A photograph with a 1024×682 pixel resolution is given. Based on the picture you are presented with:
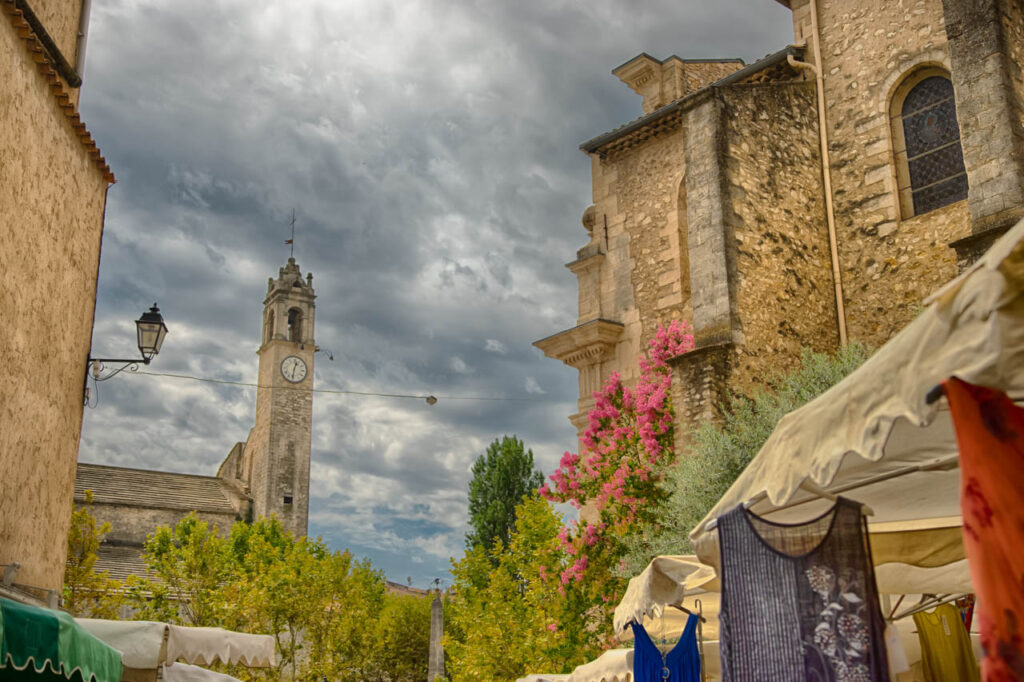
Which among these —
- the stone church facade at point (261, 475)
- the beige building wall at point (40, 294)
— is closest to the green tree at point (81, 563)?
the beige building wall at point (40, 294)

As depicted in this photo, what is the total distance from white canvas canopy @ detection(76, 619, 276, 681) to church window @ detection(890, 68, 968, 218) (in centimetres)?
1056

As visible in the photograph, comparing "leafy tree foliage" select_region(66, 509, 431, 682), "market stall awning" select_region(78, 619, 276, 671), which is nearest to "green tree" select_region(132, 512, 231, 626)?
"leafy tree foliage" select_region(66, 509, 431, 682)

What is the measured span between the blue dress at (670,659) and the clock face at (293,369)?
43.1m

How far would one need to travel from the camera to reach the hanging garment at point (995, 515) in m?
2.45

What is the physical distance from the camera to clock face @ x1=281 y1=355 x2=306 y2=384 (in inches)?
1901

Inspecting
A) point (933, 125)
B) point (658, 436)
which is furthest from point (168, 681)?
point (933, 125)

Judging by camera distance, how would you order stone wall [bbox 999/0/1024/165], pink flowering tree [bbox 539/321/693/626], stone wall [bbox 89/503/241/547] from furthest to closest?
stone wall [bbox 89/503/241/547], pink flowering tree [bbox 539/321/693/626], stone wall [bbox 999/0/1024/165]

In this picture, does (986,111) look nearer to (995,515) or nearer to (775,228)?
(775,228)

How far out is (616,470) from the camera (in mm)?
14102

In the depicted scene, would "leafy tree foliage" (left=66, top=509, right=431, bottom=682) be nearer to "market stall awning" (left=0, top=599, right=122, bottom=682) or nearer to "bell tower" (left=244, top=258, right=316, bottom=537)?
"market stall awning" (left=0, top=599, right=122, bottom=682)

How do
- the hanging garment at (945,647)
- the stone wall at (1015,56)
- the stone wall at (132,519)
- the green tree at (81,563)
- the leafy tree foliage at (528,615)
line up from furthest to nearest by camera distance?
the stone wall at (132,519)
the green tree at (81,563)
the leafy tree foliage at (528,615)
the stone wall at (1015,56)
the hanging garment at (945,647)

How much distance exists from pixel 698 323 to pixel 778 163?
305 cm

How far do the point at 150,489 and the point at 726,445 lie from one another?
37205 millimetres

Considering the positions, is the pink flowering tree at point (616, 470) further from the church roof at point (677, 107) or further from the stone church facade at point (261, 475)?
the stone church facade at point (261, 475)
